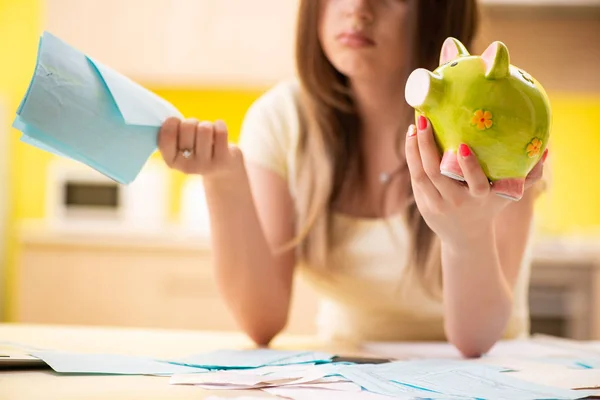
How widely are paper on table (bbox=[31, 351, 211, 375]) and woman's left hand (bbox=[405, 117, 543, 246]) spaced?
12.5 inches

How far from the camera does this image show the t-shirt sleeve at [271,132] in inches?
49.2

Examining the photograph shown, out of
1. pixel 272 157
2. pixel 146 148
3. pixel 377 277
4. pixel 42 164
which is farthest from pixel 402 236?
pixel 42 164

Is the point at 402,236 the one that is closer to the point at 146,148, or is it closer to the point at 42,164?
the point at 146,148

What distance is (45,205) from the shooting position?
3.20m

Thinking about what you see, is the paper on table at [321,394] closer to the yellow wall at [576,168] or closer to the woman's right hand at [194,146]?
the woman's right hand at [194,146]

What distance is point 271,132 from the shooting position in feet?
4.19

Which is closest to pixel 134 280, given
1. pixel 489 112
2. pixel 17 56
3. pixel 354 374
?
pixel 17 56

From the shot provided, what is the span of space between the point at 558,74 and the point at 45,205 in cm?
230

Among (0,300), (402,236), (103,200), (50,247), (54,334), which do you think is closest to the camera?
(54,334)

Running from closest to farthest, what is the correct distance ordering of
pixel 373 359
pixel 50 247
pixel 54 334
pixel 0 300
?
pixel 373 359 → pixel 54 334 → pixel 50 247 → pixel 0 300

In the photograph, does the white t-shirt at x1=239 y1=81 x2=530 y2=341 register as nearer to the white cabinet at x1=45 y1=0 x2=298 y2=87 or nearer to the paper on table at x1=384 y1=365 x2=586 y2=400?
the paper on table at x1=384 y1=365 x2=586 y2=400

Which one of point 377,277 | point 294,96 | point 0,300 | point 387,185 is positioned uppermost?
point 294,96

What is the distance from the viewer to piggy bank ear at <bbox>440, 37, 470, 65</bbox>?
76cm

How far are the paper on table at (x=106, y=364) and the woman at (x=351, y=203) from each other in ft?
0.84
